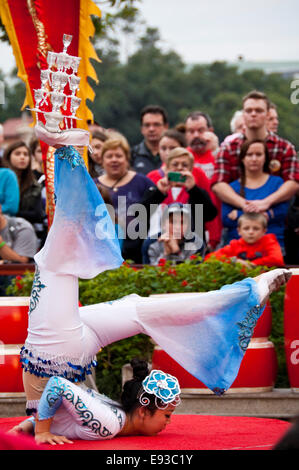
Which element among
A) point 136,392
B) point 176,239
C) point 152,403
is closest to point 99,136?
point 176,239

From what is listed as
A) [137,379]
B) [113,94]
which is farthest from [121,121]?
[137,379]

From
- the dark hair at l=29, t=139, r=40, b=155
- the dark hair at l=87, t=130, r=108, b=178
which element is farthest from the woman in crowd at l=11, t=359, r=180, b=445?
the dark hair at l=29, t=139, r=40, b=155

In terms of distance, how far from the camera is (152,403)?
4.39m

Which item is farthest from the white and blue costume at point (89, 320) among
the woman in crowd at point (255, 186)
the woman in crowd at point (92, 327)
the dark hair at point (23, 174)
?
the dark hair at point (23, 174)

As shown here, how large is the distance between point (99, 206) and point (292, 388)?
2.28m

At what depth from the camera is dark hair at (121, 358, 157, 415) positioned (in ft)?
14.5

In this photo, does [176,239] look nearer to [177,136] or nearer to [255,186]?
[255,186]

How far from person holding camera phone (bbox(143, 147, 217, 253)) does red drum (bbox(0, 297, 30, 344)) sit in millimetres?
1812

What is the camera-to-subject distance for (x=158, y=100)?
157 ft

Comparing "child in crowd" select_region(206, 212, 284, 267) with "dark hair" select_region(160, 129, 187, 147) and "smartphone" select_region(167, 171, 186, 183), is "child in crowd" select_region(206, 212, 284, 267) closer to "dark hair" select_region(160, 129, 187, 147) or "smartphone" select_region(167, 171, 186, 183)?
"smartphone" select_region(167, 171, 186, 183)

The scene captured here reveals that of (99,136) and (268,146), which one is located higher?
(99,136)

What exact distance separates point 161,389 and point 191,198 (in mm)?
3128

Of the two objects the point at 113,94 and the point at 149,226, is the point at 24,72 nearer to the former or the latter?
the point at 149,226

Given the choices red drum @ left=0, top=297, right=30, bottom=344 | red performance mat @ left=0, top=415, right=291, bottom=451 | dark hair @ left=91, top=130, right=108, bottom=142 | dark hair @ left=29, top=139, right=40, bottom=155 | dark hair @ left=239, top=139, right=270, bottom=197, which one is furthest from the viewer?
dark hair @ left=29, top=139, right=40, bottom=155
